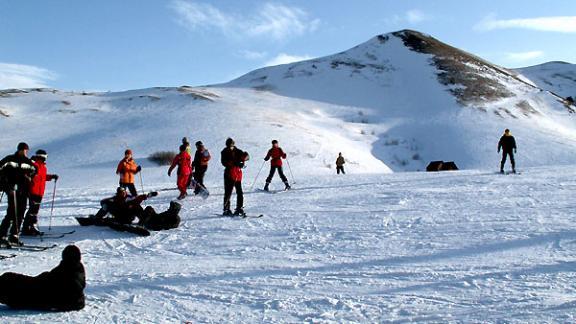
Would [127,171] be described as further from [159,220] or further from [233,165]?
[233,165]

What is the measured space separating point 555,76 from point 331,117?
223 feet

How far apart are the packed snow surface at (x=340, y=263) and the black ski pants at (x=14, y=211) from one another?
2.35 feet

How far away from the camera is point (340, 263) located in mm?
7387

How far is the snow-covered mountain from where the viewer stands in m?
30.5

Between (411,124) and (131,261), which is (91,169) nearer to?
(131,261)

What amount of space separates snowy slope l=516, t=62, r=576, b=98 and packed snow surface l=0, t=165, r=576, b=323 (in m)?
81.4

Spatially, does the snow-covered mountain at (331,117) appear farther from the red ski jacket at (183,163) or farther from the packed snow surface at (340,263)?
the packed snow surface at (340,263)

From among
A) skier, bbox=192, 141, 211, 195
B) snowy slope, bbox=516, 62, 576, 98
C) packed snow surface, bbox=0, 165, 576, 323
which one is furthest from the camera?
snowy slope, bbox=516, 62, 576, 98

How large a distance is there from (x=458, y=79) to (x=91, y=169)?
46626 mm

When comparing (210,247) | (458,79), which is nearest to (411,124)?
(458,79)

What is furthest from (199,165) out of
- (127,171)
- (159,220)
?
(159,220)

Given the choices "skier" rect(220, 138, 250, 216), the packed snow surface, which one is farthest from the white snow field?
"skier" rect(220, 138, 250, 216)

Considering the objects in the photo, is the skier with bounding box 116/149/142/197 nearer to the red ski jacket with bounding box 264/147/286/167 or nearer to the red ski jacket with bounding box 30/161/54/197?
the red ski jacket with bounding box 30/161/54/197

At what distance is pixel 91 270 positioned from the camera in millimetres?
7172
